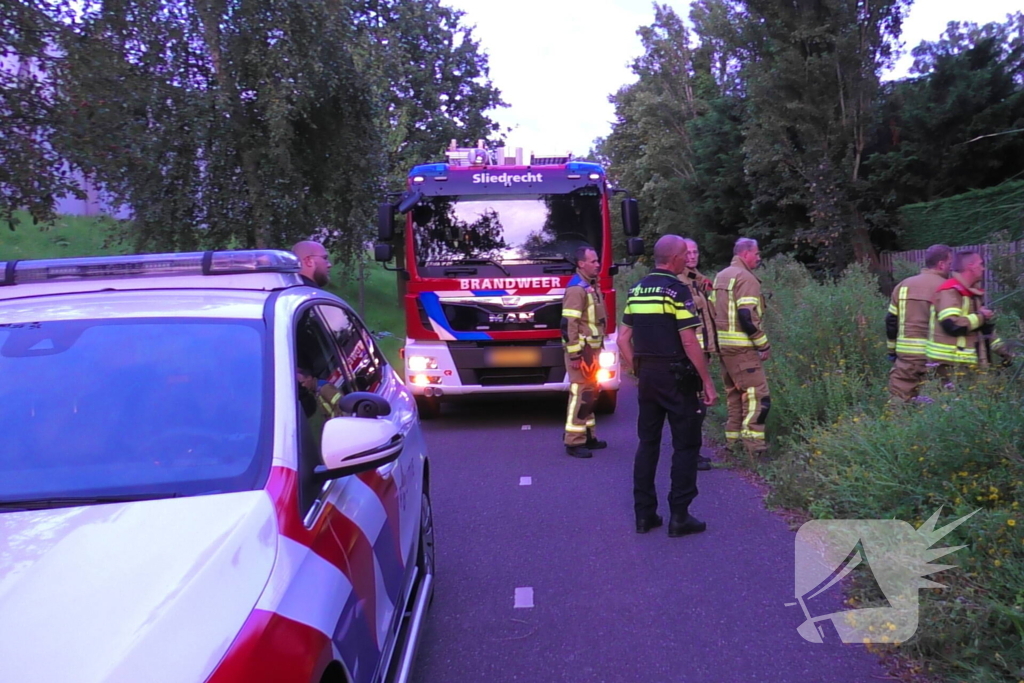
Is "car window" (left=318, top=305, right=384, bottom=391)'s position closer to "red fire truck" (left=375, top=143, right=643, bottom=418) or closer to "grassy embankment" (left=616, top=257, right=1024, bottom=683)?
"grassy embankment" (left=616, top=257, right=1024, bottom=683)

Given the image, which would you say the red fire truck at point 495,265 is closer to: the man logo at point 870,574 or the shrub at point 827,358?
the shrub at point 827,358

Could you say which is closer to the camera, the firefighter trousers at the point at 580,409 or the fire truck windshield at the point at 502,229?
the firefighter trousers at the point at 580,409

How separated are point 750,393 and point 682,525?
88.4 inches

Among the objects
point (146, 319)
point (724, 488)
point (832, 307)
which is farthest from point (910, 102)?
point (146, 319)

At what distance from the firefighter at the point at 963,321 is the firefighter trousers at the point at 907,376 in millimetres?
284

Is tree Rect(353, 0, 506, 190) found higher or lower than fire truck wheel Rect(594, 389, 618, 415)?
higher

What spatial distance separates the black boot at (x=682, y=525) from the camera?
597 cm

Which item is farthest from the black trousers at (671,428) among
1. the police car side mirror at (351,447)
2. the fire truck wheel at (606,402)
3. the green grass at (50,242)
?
the green grass at (50,242)

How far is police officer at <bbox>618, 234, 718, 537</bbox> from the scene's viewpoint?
5766mm

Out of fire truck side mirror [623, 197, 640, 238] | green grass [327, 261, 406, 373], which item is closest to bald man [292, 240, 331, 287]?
fire truck side mirror [623, 197, 640, 238]

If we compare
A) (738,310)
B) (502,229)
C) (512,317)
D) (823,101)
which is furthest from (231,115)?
(823,101)

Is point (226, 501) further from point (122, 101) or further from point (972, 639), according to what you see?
point (122, 101)

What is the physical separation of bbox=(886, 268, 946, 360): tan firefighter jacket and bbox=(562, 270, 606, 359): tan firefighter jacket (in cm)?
269

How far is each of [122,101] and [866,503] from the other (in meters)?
8.56
